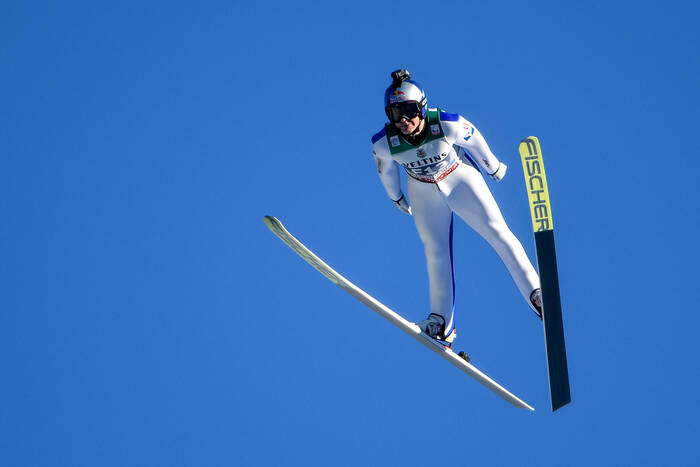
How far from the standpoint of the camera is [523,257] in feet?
20.7

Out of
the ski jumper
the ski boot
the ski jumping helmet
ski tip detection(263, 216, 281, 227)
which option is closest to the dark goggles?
the ski jumping helmet

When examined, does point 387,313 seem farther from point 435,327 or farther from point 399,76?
point 399,76

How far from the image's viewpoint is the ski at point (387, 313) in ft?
19.5

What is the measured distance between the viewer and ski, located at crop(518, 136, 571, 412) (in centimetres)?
570

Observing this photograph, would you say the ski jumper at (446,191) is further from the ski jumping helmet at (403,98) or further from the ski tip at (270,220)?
the ski tip at (270,220)

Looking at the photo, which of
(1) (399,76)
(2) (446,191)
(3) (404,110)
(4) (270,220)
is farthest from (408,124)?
(4) (270,220)

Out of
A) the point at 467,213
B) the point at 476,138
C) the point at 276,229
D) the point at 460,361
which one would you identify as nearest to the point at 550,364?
the point at 460,361

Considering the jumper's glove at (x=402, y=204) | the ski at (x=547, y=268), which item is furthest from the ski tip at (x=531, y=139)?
the jumper's glove at (x=402, y=204)

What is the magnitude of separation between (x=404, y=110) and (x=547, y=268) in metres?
1.30

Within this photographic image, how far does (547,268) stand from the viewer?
19.3 ft

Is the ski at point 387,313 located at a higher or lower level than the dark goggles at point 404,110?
lower

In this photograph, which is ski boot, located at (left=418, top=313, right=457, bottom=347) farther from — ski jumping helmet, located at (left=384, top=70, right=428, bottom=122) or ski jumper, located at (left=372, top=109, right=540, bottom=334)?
ski jumping helmet, located at (left=384, top=70, right=428, bottom=122)

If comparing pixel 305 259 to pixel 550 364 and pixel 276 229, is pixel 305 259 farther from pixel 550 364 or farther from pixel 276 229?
pixel 550 364

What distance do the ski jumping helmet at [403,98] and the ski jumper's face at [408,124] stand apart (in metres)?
0.02
